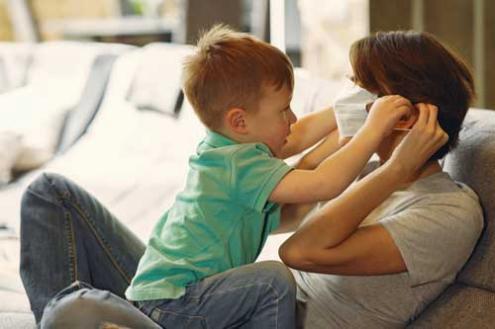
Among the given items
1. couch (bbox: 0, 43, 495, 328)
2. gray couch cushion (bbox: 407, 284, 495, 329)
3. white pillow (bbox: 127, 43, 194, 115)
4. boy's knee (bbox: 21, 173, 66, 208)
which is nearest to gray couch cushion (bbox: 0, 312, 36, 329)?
couch (bbox: 0, 43, 495, 328)

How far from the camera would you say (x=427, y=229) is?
5.05 feet

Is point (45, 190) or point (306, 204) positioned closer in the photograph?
point (306, 204)

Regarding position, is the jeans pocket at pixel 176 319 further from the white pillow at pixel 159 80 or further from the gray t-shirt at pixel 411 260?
the white pillow at pixel 159 80

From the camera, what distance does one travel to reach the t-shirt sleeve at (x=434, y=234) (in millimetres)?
1544

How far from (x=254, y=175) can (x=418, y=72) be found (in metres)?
0.35

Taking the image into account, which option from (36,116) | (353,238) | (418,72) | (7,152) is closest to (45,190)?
(353,238)

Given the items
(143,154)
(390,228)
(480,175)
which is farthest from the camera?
(143,154)

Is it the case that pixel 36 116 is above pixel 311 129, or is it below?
below

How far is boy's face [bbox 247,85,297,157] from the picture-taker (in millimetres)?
1563

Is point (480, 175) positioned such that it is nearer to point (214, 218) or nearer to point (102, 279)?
point (214, 218)

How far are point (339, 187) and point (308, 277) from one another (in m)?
0.33

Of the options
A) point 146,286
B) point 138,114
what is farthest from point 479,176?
point 138,114

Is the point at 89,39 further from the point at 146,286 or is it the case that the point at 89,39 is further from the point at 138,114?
the point at 146,286

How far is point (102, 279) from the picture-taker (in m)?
1.95
